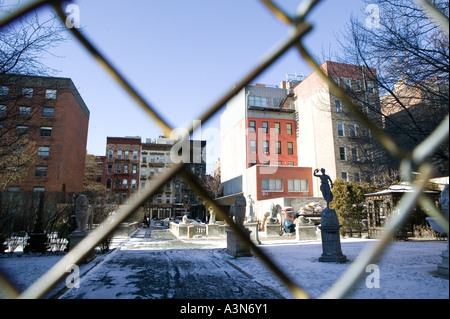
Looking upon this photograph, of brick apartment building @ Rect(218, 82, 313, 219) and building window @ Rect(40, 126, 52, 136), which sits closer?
building window @ Rect(40, 126, 52, 136)

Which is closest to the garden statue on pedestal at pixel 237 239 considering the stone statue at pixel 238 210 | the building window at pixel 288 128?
the stone statue at pixel 238 210

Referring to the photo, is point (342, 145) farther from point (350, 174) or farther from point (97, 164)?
point (97, 164)

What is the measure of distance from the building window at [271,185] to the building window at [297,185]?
1275 mm

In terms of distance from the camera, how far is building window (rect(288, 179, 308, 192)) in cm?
3275

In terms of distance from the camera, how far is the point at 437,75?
6391mm

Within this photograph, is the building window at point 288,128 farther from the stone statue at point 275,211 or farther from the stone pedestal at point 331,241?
the stone pedestal at point 331,241

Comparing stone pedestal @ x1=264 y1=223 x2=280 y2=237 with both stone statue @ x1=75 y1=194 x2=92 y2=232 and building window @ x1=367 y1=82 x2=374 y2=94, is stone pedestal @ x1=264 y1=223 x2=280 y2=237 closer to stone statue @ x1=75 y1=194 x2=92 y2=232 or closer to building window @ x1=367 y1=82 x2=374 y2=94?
stone statue @ x1=75 y1=194 x2=92 y2=232

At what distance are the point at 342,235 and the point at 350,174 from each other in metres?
14.0

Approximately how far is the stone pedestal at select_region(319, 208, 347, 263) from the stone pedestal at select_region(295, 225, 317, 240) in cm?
789

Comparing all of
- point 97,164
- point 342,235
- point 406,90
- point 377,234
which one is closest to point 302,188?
point 342,235

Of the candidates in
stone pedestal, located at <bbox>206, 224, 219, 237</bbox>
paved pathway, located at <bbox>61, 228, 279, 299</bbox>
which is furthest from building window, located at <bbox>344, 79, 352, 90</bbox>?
stone pedestal, located at <bbox>206, 224, 219, 237</bbox>

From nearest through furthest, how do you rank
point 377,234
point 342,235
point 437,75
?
point 437,75 < point 377,234 < point 342,235

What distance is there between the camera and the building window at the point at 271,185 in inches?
1268

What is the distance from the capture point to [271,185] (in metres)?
32.4
